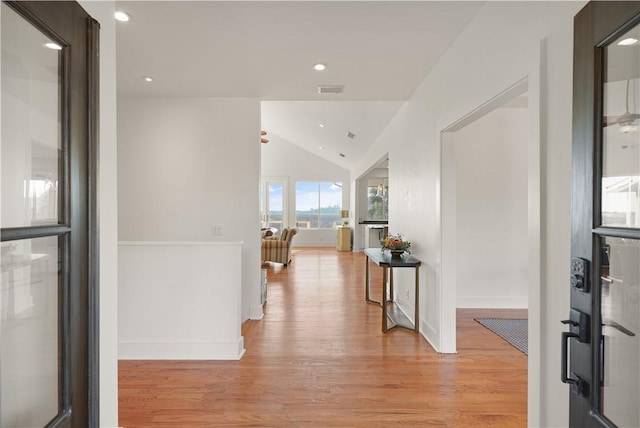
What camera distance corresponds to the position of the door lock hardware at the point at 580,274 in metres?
1.02

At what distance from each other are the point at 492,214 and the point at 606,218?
3.66 m

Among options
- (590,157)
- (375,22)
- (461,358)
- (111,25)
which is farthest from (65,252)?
(461,358)

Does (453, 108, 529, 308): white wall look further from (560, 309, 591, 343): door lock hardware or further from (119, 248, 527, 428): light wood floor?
(560, 309, 591, 343): door lock hardware

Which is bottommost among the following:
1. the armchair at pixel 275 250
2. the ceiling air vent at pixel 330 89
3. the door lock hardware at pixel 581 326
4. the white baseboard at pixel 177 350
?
the white baseboard at pixel 177 350

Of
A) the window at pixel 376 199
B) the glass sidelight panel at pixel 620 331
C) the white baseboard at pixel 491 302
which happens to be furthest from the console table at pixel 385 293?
the window at pixel 376 199

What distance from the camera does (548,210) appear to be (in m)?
1.52

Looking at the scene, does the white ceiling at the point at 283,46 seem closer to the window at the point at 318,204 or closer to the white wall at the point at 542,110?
the white wall at the point at 542,110

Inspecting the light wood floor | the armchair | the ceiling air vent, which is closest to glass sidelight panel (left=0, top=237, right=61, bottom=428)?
the light wood floor

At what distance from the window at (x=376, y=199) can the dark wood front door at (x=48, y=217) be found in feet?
33.0

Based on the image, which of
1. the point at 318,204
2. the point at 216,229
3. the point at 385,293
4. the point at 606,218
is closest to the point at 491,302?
the point at 385,293

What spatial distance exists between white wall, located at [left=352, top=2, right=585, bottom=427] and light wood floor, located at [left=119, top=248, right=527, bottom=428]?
0.47 meters

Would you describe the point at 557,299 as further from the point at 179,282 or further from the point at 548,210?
the point at 179,282

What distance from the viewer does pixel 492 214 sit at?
14.1ft

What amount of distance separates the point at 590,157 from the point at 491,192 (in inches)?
143
